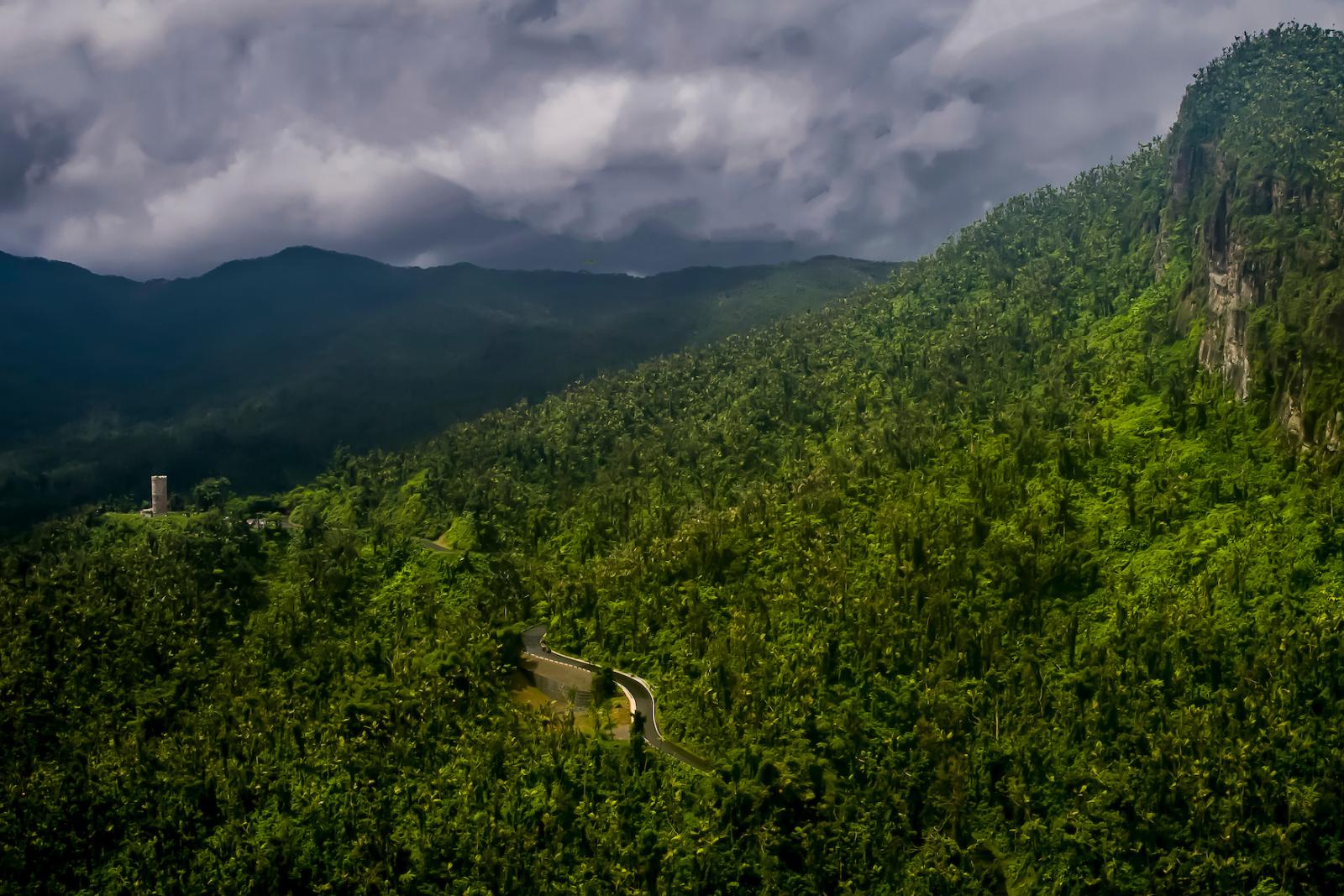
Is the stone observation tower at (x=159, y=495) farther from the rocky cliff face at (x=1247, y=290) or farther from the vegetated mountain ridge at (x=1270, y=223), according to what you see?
the vegetated mountain ridge at (x=1270, y=223)

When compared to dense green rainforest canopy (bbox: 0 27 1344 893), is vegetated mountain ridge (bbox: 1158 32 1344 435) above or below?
above

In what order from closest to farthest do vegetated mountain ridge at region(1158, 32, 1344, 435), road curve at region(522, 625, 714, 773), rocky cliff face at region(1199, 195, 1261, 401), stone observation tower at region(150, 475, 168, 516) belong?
road curve at region(522, 625, 714, 773), vegetated mountain ridge at region(1158, 32, 1344, 435), rocky cliff face at region(1199, 195, 1261, 401), stone observation tower at region(150, 475, 168, 516)

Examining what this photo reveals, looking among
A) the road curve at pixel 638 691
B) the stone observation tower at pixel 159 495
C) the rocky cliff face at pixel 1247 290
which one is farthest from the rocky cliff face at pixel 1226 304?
the stone observation tower at pixel 159 495

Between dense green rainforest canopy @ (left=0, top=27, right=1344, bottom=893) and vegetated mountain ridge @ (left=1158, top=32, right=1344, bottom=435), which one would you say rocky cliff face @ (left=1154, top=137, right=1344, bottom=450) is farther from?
dense green rainforest canopy @ (left=0, top=27, right=1344, bottom=893)

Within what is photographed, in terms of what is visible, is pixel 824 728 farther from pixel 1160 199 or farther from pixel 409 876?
pixel 1160 199

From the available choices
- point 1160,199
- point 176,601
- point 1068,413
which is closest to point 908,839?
point 1068,413

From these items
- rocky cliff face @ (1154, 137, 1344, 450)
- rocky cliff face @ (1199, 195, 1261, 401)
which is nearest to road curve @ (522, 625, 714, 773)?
rocky cliff face @ (1154, 137, 1344, 450)

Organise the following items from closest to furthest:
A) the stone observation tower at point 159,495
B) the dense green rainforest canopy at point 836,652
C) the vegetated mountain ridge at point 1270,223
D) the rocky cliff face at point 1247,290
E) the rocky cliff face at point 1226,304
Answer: the dense green rainforest canopy at point 836,652, the rocky cliff face at point 1247,290, the vegetated mountain ridge at point 1270,223, the rocky cliff face at point 1226,304, the stone observation tower at point 159,495
